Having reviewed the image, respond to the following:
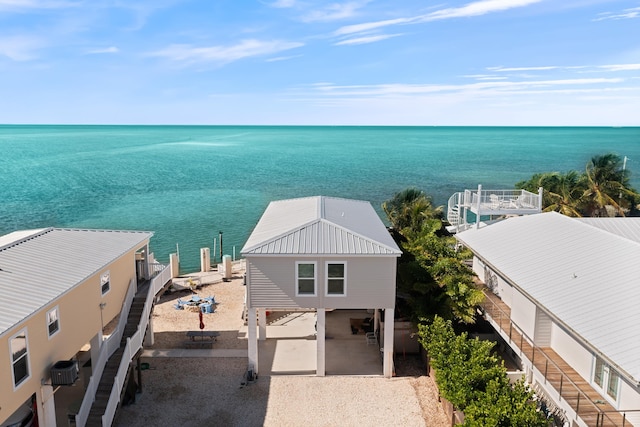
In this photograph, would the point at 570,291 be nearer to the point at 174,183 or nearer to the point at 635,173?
the point at 174,183

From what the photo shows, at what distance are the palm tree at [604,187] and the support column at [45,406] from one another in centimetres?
4051

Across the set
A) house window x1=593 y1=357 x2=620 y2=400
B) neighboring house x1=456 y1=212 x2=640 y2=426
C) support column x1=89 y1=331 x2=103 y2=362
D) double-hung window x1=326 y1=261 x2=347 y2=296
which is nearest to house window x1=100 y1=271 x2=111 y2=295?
support column x1=89 y1=331 x2=103 y2=362

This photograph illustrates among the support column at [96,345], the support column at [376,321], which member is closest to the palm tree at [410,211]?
the support column at [376,321]

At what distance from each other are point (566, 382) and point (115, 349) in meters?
16.0

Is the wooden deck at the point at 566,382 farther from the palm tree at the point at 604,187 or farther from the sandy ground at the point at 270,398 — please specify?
the palm tree at the point at 604,187

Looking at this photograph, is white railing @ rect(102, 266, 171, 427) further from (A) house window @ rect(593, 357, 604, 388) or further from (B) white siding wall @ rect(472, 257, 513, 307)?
(A) house window @ rect(593, 357, 604, 388)

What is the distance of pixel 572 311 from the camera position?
16328 mm

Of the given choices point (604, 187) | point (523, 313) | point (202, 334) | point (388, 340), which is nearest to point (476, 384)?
point (523, 313)

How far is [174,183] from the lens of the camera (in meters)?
99.9

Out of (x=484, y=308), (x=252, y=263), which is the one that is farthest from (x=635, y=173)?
(x=252, y=263)

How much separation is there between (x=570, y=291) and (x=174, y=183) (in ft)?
297

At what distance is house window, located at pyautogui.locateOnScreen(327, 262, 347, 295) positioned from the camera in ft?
68.2

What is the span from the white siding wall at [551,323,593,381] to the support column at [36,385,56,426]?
16.8 metres

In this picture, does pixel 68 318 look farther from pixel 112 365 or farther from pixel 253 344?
pixel 253 344
